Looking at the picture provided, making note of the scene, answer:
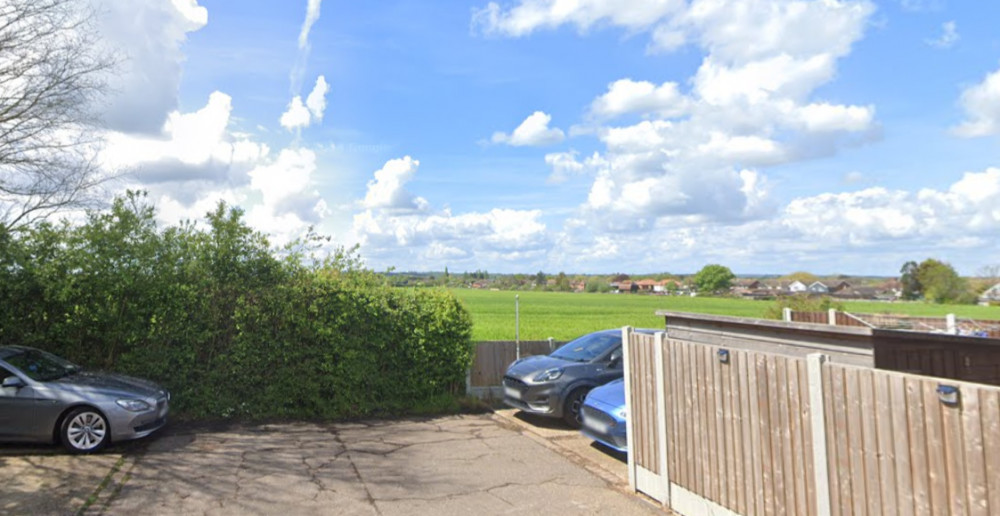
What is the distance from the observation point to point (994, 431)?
3.15 meters

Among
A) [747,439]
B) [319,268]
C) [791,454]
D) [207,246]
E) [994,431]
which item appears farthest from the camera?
[319,268]

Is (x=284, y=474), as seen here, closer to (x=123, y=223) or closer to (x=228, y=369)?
(x=228, y=369)

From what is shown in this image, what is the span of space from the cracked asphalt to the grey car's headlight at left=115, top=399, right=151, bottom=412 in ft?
1.83

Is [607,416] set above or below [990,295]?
above

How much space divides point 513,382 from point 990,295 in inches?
2890

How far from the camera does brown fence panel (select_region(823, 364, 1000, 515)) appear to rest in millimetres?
3223

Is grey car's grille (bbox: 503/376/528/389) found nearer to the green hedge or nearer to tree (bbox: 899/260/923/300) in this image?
the green hedge

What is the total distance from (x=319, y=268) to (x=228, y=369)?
2.37 meters

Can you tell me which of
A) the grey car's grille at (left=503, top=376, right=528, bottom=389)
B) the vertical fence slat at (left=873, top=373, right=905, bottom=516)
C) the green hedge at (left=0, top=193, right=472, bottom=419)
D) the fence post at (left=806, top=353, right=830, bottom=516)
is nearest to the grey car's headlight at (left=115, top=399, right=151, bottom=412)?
the green hedge at (left=0, top=193, right=472, bottom=419)

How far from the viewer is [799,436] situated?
453 centimetres

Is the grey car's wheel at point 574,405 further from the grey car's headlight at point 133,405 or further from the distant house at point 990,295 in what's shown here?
the distant house at point 990,295

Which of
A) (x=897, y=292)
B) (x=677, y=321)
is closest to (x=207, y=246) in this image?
(x=677, y=321)

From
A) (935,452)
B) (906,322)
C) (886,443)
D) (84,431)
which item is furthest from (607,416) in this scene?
(906,322)

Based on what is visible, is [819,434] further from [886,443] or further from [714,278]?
[714,278]
